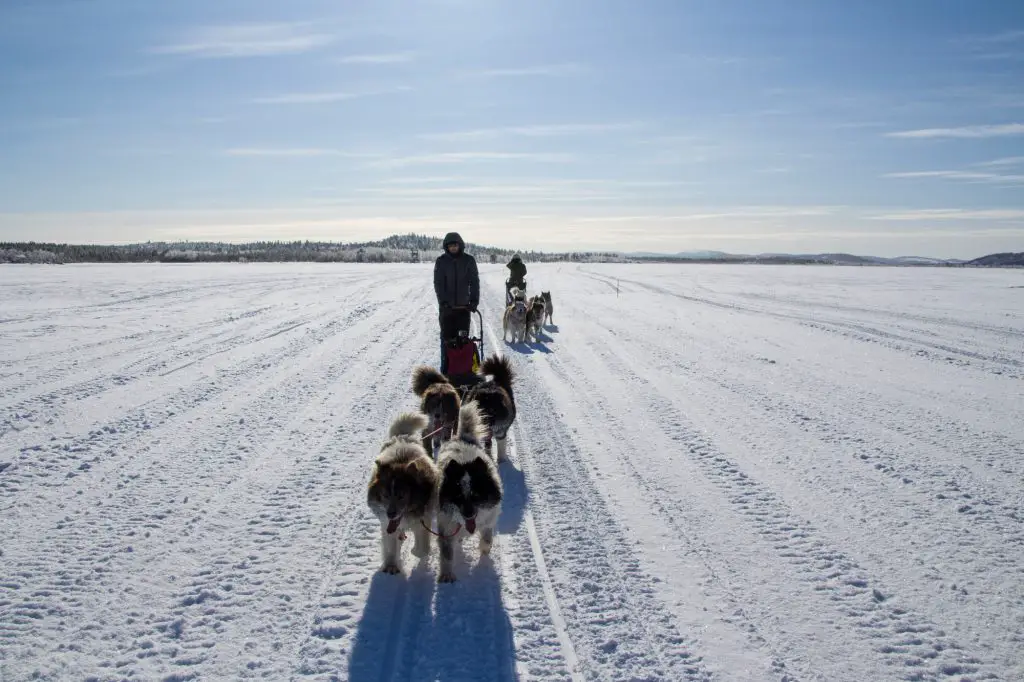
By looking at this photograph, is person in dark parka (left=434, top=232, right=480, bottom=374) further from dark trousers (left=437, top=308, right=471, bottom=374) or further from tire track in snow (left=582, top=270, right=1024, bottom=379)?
tire track in snow (left=582, top=270, right=1024, bottom=379)

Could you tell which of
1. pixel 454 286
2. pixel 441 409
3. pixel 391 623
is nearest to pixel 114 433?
pixel 441 409

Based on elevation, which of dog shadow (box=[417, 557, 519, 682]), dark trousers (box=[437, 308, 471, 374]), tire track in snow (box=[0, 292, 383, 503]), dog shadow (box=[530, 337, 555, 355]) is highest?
dark trousers (box=[437, 308, 471, 374])

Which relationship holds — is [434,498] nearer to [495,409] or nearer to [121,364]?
[495,409]

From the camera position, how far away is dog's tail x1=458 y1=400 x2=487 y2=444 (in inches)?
206

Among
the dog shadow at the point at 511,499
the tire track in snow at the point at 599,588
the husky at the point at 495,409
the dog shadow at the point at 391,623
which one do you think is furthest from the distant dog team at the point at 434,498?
the husky at the point at 495,409

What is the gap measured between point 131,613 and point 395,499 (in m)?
1.70

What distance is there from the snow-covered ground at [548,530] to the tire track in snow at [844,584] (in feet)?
0.06

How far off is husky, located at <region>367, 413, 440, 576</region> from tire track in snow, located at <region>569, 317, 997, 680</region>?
89.8 inches

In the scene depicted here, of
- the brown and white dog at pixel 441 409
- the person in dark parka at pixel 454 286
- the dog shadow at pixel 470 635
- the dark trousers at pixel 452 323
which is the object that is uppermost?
the person in dark parka at pixel 454 286

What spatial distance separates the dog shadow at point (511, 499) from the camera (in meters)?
5.16

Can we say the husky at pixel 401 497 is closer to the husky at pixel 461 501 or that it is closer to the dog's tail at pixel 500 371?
the husky at pixel 461 501

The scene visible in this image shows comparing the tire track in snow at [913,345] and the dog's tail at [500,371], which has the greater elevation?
the dog's tail at [500,371]

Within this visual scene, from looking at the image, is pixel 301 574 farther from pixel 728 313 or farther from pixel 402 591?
pixel 728 313

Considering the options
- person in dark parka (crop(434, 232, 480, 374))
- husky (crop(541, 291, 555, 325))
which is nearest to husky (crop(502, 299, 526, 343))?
husky (crop(541, 291, 555, 325))
